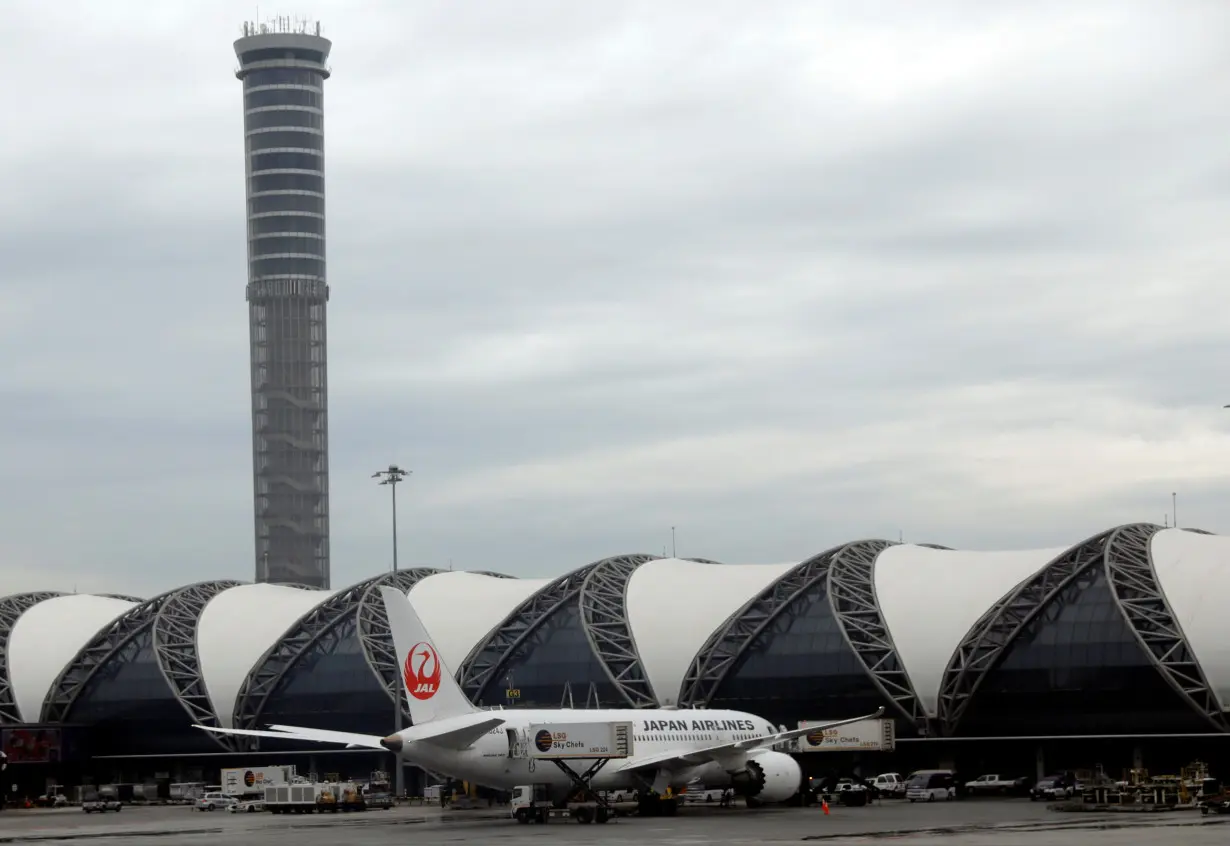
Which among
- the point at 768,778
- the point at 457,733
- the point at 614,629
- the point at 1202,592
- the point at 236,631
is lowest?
the point at 768,778

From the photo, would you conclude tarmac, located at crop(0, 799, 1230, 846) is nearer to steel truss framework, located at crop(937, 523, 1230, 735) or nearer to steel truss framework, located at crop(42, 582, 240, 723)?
steel truss framework, located at crop(937, 523, 1230, 735)

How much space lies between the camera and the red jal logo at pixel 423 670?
2603 inches

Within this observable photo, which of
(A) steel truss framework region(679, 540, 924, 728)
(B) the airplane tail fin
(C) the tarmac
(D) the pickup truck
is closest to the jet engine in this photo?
(C) the tarmac

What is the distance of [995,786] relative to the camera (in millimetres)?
91875

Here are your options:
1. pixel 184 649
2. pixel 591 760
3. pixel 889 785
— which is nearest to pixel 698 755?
pixel 591 760

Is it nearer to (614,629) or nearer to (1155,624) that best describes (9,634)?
(614,629)

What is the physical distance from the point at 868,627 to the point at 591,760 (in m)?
32.0

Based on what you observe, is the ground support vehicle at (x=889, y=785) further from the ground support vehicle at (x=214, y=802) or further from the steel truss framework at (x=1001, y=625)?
Answer: the ground support vehicle at (x=214, y=802)

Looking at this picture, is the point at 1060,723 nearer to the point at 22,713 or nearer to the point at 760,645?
the point at 760,645

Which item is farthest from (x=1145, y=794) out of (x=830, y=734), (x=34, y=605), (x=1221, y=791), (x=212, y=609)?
(x=34, y=605)

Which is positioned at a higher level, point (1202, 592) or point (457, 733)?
point (1202, 592)

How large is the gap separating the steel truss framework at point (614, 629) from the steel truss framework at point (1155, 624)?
2716 cm

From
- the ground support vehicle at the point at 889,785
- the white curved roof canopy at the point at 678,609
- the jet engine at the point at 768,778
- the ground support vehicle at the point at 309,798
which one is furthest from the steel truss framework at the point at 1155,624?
the ground support vehicle at the point at 309,798

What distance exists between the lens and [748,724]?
81.5 m
